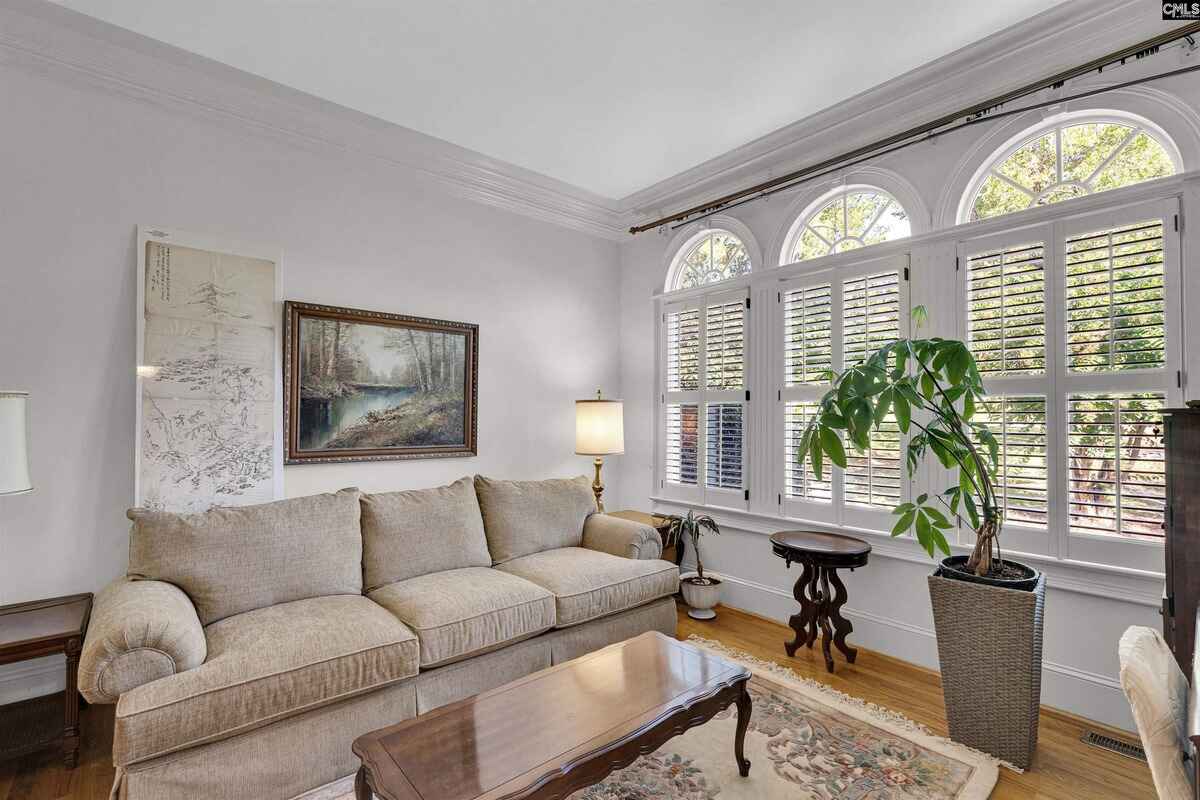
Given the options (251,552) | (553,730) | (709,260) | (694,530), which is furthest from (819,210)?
(251,552)

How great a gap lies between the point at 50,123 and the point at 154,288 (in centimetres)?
78

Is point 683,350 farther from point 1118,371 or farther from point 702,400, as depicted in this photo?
point 1118,371

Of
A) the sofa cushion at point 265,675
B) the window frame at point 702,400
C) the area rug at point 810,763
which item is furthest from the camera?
the window frame at point 702,400

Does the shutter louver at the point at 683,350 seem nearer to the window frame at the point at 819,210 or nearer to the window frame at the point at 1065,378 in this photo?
the window frame at the point at 819,210

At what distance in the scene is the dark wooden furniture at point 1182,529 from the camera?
1853 mm

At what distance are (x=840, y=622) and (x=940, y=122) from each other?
2.56 meters

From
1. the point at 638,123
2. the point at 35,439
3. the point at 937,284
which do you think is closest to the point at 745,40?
the point at 638,123

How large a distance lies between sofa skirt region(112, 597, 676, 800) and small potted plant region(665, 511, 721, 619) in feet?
4.29

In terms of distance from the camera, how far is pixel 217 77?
2.77 meters

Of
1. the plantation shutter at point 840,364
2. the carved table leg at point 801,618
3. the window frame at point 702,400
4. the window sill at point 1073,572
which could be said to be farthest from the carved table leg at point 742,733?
the window frame at point 702,400

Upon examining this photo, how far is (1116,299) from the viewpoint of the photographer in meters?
2.40

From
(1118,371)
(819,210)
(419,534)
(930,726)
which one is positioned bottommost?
(930,726)

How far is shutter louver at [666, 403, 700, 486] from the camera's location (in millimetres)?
4152

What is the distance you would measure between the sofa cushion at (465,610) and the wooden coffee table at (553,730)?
1.72 ft
